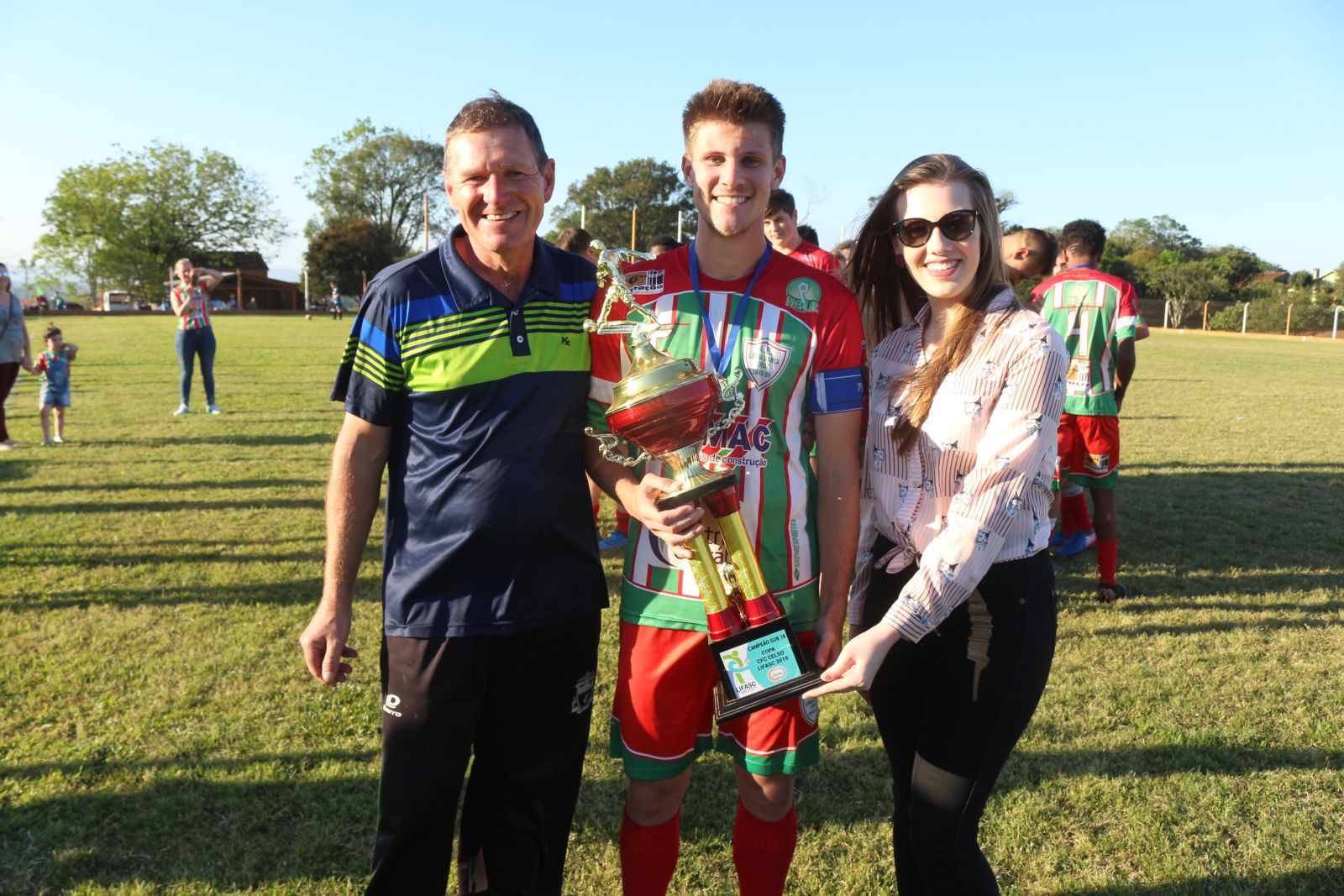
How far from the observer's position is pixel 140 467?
947 cm

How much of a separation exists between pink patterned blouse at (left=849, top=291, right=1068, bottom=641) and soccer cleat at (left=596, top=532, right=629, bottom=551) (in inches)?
180

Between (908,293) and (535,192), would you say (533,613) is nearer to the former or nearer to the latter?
(535,192)

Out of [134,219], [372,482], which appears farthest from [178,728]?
[134,219]

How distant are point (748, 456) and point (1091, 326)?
4.73 metres

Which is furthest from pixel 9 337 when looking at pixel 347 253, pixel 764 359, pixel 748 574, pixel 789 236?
pixel 347 253

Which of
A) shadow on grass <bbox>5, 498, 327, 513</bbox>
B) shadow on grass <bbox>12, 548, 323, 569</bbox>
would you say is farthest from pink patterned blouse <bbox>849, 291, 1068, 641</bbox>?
shadow on grass <bbox>5, 498, 327, 513</bbox>

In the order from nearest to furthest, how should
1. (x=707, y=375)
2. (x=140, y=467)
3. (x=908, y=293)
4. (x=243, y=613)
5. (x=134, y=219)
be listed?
(x=707, y=375) → (x=908, y=293) → (x=243, y=613) → (x=140, y=467) → (x=134, y=219)

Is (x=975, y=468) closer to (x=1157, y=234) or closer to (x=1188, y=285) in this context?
(x=1188, y=285)

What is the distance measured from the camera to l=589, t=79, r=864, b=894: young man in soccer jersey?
7.55ft

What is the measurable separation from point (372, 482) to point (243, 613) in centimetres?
370

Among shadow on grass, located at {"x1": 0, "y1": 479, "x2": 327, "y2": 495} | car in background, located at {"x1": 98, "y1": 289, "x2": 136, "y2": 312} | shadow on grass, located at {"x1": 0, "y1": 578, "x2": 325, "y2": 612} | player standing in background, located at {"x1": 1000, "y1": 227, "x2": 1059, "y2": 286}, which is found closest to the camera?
shadow on grass, located at {"x1": 0, "y1": 578, "x2": 325, "y2": 612}

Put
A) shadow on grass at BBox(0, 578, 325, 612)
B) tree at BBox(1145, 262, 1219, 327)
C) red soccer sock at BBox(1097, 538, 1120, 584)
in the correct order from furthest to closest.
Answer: tree at BBox(1145, 262, 1219, 327) → red soccer sock at BBox(1097, 538, 1120, 584) → shadow on grass at BBox(0, 578, 325, 612)

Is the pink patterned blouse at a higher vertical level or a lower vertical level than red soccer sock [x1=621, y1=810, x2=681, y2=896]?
higher

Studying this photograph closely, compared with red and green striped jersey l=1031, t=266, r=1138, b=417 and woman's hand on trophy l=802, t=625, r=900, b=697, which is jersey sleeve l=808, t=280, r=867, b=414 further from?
red and green striped jersey l=1031, t=266, r=1138, b=417
